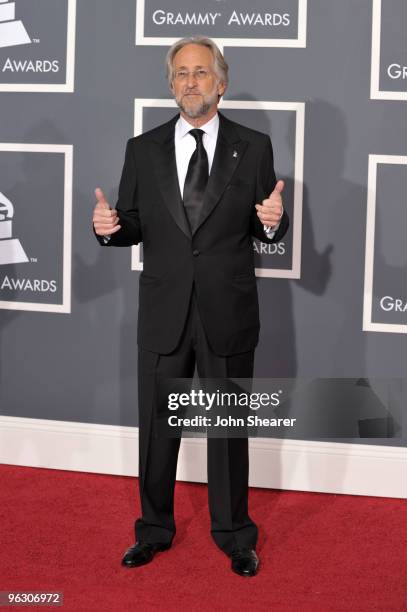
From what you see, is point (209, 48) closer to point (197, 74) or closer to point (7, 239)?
point (197, 74)

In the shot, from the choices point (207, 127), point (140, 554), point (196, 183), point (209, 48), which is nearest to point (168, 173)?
point (196, 183)

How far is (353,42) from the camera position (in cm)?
403

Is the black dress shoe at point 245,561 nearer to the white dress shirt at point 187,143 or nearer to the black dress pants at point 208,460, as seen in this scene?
the black dress pants at point 208,460

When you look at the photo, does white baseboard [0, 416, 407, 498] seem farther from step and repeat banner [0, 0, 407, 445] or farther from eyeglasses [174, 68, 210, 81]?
eyeglasses [174, 68, 210, 81]

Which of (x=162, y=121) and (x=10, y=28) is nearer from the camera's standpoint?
(x=162, y=121)

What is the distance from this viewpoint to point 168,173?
3.27 meters

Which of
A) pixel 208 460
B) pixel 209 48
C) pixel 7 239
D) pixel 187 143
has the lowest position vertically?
pixel 208 460

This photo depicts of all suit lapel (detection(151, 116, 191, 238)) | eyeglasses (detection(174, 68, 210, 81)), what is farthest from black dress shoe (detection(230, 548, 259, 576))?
eyeglasses (detection(174, 68, 210, 81))

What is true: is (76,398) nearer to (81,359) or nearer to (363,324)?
(81,359)

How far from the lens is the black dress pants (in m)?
3.30

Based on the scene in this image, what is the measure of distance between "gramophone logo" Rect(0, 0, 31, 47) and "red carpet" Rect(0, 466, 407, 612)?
2.17 metres

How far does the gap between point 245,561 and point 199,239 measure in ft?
4.02

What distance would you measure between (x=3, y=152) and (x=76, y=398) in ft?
4.28

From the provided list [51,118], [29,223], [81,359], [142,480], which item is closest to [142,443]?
[142,480]
